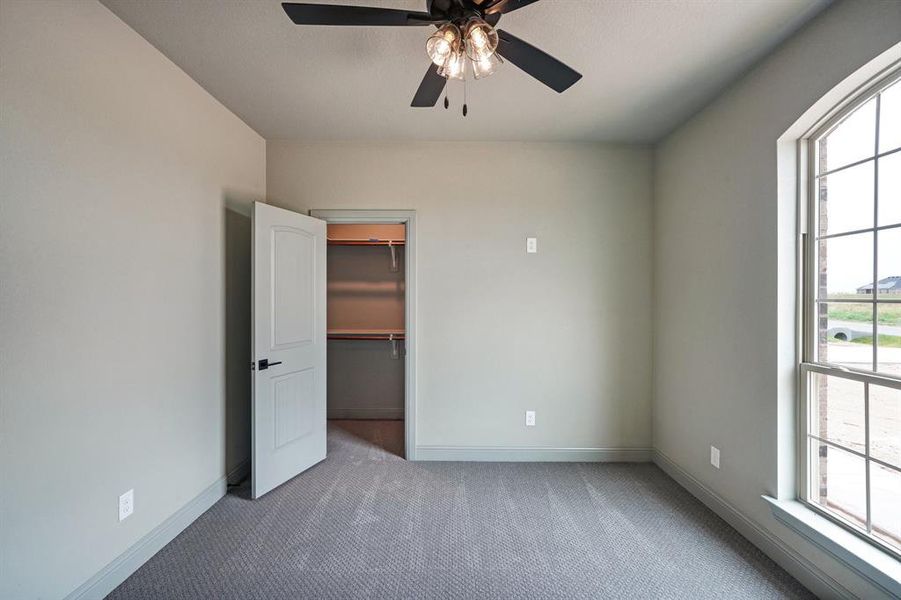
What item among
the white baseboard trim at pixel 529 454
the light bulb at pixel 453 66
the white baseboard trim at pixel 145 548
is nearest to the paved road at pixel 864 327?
the white baseboard trim at pixel 529 454

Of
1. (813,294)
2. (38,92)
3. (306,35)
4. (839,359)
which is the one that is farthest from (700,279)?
(38,92)

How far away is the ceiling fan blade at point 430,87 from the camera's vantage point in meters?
1.56

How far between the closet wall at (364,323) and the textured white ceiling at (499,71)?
1.59m

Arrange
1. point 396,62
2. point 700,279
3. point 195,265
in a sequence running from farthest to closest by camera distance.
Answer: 1. point 700,279
2. point 195,265
3. point 396,62

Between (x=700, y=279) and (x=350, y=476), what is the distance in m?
2.87

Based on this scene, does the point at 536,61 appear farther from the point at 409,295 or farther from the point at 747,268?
the point at 409,295

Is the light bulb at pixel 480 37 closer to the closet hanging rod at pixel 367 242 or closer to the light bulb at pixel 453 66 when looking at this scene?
the light bulb at pixel 453 66

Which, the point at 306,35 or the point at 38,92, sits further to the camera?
the point at 306,35

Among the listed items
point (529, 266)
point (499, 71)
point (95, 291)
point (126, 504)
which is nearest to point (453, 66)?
point (499, 71)

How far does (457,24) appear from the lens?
1328 mm

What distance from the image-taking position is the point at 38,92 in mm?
1442

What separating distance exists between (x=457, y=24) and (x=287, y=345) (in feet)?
7.48

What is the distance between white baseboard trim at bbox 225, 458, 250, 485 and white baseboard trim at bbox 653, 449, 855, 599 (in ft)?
10.5

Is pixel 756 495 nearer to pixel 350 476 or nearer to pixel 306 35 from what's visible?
pixel 350 476
